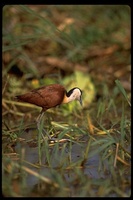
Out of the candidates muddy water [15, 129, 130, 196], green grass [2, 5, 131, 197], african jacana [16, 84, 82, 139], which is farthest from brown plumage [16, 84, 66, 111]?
muddy water [15, 129, 130, 196]

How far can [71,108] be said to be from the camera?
533cm

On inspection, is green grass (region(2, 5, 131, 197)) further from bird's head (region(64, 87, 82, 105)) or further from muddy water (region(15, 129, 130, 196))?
bird's head (region(64, 87, 82, 105))

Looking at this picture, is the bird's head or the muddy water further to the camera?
the bird's head

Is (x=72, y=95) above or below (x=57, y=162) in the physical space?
above

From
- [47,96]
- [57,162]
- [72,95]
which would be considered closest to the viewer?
[57,162]

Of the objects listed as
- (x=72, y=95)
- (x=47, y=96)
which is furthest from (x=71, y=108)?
(x=47, y=96)

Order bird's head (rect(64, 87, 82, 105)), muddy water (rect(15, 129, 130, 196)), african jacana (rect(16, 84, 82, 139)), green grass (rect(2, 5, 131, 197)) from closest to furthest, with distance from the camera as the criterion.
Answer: green grass (rect(2, 5, 131, 197))
muddy water (rect(15, 129, 130, 196))
african jacana (rect(16, 84, 82, 139))
bird's head (rect(64, 87, 82, 105))

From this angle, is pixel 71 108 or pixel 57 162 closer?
pixel 57 162

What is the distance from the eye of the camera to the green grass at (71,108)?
11.0 ft

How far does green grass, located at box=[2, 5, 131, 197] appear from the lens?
335 cm

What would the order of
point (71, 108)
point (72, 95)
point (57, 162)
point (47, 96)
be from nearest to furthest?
point (57, 162) → point (47, 96) → point (72, 95) → point (71, 108)

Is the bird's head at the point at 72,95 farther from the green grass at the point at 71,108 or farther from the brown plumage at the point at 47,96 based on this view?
the green grass at the point at 71,108

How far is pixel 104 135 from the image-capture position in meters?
4.23

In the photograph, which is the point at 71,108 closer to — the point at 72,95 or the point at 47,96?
the point at 72,95
